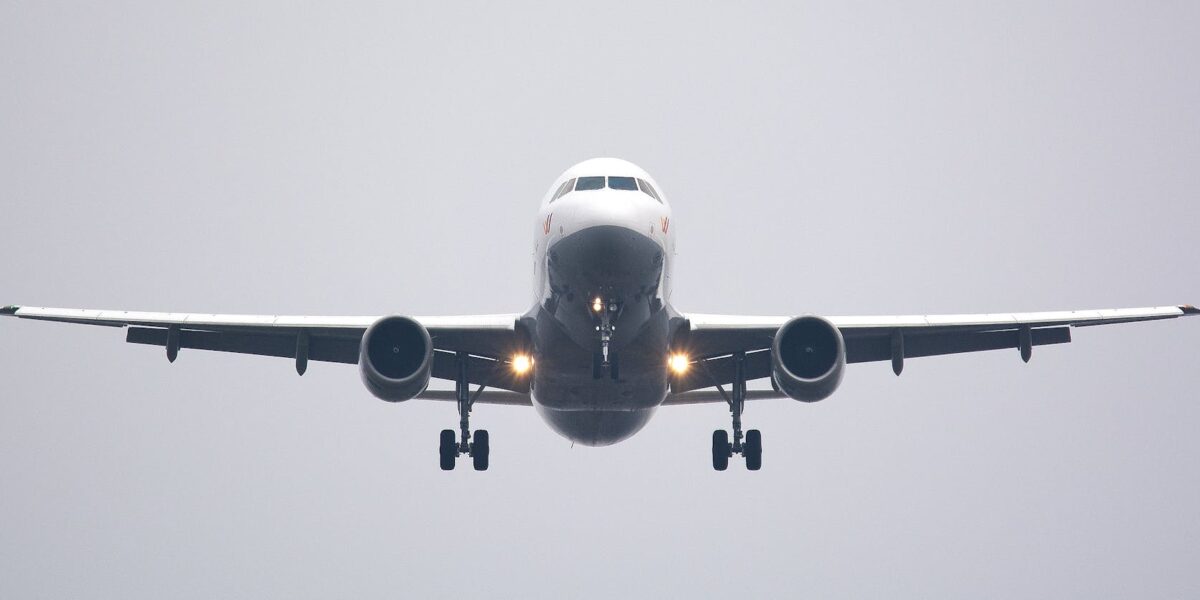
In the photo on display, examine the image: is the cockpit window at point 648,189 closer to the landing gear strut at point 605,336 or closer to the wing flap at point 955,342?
the landing gear strut at point 605,336

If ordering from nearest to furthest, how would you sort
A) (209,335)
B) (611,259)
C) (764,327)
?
(611,259) < (764,327) < (209,335)

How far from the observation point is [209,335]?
32.4 meters

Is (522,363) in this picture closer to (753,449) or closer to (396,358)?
(396,358)

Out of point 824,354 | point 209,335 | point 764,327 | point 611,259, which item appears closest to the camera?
point 611,259

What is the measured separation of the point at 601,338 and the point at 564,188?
9.14 ft

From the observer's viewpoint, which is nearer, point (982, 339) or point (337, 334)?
point (337, 334)

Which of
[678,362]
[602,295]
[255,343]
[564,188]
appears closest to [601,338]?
[602,295]

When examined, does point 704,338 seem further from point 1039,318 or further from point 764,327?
point 1039,318

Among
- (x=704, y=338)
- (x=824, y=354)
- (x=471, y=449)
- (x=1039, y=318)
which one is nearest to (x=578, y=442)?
(x=471, y=449)

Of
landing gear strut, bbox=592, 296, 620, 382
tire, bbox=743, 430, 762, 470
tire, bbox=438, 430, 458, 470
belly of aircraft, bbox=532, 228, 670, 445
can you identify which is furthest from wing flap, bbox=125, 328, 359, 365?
tire, bbox=743, 430, 762, 470

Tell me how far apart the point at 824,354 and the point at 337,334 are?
32.9 feet

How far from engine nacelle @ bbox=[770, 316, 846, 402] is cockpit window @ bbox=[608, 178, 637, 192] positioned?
405 cm

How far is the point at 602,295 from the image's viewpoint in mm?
25297

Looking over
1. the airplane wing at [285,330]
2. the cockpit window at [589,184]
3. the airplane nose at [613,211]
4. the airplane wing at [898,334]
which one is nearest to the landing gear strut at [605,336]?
the airplane nose at [613,211]
